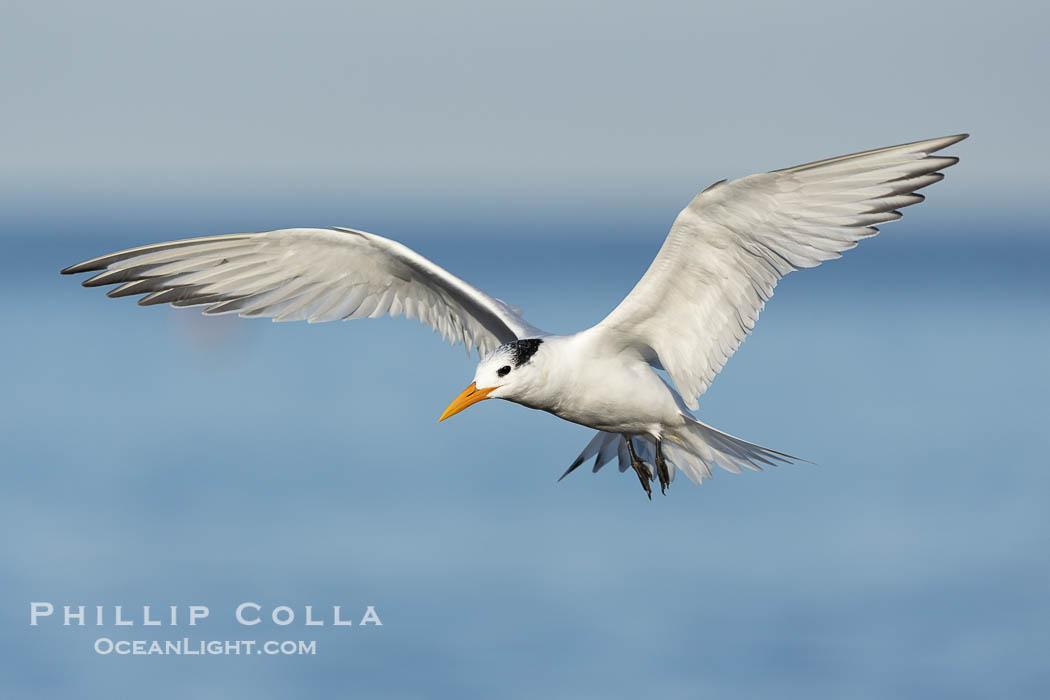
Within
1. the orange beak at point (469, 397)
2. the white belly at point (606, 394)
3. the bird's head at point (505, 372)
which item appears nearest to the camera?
the orange beak at point (469, 397)

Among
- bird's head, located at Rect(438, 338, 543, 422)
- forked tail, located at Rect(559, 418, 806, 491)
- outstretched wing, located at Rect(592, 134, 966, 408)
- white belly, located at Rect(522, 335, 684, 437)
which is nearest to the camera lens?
outstretched wing, located at Rect(592, 134, 966, 408)

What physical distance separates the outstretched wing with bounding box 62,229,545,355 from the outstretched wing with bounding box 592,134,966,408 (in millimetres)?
965

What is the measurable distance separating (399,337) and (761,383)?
8.05 m

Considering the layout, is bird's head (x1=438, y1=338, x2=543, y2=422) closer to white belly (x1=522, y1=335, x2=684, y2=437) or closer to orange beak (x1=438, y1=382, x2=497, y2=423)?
orange beak (x1=438, y1=382, x2=497, y2=423)

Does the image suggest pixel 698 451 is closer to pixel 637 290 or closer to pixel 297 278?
pixel 637 290

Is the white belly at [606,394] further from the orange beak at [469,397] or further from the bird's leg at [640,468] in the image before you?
the bird's leg at [640,468]

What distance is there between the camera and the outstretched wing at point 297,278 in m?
8.46

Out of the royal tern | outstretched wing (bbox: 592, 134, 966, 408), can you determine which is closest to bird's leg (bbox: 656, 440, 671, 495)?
the royal tern

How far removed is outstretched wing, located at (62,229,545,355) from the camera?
27.8 feet

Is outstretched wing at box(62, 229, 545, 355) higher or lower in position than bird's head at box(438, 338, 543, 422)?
higher

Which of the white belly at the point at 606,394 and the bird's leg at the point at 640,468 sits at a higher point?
the white belly at the point at 606,394

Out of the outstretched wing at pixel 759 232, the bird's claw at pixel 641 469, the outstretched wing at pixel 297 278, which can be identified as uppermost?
the outstretched wing at pixel 759 232

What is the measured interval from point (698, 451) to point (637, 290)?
1.50 metres

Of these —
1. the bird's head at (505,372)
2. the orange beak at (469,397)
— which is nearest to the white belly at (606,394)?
the bird's head at (505,372)
